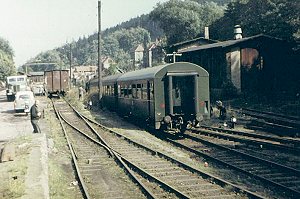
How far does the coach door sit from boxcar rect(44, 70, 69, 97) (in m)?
34.8

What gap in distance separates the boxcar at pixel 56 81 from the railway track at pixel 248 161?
117 feet

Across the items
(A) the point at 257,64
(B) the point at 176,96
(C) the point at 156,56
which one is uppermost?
(C) the point at 156,56

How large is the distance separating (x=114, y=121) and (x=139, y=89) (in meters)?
5.64

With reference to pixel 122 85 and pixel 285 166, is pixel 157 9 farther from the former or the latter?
pixel 285 166

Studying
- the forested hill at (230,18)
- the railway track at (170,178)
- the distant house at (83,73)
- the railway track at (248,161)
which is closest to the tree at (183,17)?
the forested hill at (230,18)

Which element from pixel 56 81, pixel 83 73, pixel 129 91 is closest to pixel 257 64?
pixel 129 91

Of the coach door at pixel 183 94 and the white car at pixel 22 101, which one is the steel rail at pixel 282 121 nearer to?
the coach door at pixel 183 94

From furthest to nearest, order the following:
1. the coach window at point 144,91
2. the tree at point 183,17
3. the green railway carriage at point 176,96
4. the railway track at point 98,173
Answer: the tree at point 183,17 < the coach window at point 144,91 < the green railway carriage at point 176,96 < the railway track at point 98,173

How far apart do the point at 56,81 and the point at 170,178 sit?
4164 centimetres

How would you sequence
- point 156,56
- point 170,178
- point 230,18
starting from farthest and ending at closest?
point 156,56 < point 230,18 < point 170,178

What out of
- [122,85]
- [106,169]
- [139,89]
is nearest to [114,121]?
[122,85]

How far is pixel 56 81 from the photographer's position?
50.3m

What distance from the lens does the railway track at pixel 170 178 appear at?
9250 mm

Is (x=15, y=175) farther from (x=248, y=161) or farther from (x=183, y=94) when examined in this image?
(x=183, y=94)
